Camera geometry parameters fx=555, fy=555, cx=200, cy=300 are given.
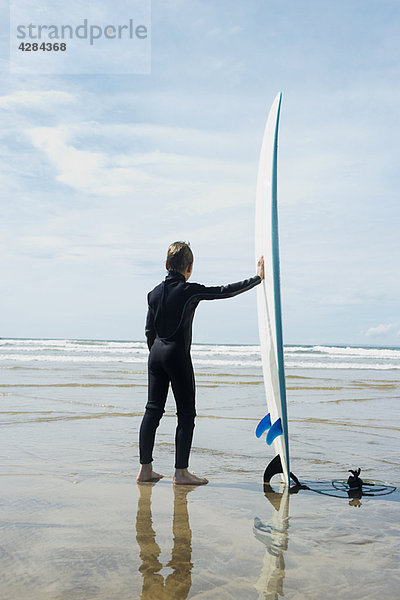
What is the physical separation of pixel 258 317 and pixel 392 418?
3539 millimetres

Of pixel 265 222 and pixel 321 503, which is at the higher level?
pixel 265 222

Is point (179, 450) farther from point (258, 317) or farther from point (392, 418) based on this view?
point (392, 418)

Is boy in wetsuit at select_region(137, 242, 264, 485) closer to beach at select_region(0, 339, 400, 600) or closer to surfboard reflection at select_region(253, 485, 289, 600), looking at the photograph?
beach at select_region(0, 339, 400, 600)

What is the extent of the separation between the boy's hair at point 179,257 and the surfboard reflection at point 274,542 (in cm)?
157

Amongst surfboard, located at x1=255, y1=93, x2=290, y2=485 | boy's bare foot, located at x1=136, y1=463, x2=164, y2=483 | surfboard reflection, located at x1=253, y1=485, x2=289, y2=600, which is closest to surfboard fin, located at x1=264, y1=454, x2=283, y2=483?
surfboard, located at x1=255, y1=93, x2=290, y2=485

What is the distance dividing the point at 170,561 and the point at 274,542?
1.70ft

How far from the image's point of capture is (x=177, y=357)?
368cm

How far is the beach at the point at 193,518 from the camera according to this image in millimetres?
2082

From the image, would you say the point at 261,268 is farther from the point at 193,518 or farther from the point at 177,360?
the point at 193,518

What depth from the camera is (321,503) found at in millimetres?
3193

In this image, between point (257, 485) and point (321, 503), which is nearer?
point (321, 503)

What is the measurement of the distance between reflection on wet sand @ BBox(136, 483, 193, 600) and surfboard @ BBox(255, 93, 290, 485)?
0.71m

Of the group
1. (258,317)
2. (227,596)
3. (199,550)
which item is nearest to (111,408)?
(258,317)

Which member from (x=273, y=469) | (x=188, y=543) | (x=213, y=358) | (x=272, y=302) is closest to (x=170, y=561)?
(x=188, y=543)
